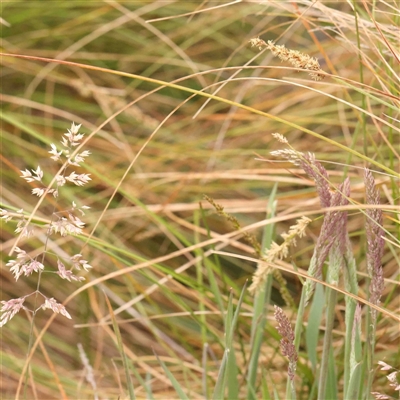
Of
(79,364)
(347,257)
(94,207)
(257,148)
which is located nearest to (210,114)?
(257,148)

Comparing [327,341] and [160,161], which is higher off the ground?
[160,161]

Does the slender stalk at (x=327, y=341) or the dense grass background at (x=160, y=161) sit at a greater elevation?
the dense grass background at (x=160, y=161)

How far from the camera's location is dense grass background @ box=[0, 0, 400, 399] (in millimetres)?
1099

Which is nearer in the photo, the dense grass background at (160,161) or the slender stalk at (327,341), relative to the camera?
the slender stalk at (327,341)

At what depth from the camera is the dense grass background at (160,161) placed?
1.10 m

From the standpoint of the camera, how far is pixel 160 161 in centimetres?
136

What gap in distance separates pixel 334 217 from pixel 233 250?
80 cm

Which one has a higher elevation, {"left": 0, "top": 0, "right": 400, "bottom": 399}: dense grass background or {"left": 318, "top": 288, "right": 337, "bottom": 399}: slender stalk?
{"left": 0, "top": 0, "right": 400, "bottom": 399}: dense grass background

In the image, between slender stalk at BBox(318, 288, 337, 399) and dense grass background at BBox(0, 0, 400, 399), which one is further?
dense grass background at BBox(0, 0, 400, 399)

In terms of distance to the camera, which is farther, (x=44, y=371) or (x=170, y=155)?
(x=170, y=155)

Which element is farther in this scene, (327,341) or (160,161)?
(160,161)

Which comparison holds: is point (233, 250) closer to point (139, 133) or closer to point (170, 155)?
point (170, 155)

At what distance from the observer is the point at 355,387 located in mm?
551

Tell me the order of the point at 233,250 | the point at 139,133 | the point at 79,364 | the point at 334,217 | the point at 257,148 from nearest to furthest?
1. the point at 334,217
2. the point at 79,364
3. the point at 233,250
4. the point at 257,148
5. the point at 139,133
